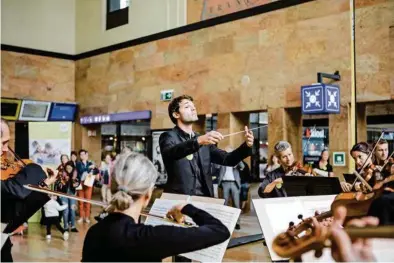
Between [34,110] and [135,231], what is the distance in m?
11.8

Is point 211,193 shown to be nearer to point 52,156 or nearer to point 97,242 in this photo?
point 97,242

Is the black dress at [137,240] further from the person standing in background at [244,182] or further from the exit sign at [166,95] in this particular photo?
the exit sign at [166,95]

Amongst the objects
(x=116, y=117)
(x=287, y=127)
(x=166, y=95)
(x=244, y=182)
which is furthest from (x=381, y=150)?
(x=116, y=117)

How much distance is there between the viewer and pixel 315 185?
341 centimetres

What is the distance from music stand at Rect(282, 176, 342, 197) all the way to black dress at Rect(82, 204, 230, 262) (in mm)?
1642

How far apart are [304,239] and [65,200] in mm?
6757

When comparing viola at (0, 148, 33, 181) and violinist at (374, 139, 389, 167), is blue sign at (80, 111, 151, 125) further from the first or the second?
viola at (0, 148, 33, 181)

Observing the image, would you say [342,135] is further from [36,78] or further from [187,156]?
[36,78]

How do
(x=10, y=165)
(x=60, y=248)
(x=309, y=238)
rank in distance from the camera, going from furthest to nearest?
(x=60, y=248)
(x=10, y=165)
(x=309, y=238)

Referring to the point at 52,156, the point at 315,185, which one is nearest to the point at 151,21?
the point at 52,156

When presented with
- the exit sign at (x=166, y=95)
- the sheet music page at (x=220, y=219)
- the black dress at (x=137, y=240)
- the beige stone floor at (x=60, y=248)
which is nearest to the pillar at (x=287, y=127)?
the beige stone floor at (x=60, y=248)

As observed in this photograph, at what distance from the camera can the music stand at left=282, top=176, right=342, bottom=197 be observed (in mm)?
3301

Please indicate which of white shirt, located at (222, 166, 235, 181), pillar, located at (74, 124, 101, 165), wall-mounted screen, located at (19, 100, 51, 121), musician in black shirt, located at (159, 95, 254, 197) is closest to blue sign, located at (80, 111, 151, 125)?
pillar, located at (74, 124, 101, 165)

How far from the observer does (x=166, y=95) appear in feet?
35.7
